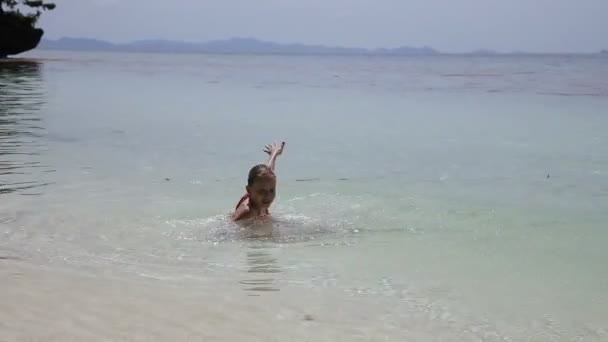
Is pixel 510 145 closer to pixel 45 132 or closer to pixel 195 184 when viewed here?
pixel 195 184

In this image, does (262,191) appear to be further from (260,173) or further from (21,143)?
(21,143)

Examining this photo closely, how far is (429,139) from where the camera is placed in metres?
12.4

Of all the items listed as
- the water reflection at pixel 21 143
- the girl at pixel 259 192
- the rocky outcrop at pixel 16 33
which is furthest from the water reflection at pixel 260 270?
the rocky outcrop at pixel 16 33

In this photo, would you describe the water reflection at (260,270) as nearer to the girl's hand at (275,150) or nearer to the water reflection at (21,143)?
the girl's hand at (275,150)

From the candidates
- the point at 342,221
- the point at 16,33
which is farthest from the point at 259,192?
the point at 16,33

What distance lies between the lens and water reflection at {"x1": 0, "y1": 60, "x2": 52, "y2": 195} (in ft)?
25.8

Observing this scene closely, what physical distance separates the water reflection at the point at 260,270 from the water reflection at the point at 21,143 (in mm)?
3070

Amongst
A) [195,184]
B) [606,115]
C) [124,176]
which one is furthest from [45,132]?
[606,115]

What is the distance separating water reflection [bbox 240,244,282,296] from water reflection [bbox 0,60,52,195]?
10.1ft

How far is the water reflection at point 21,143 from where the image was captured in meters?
7.88

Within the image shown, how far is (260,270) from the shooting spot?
4805 millimetres

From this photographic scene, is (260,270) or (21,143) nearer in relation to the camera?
(260,270)

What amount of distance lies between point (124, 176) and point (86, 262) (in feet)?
12.3

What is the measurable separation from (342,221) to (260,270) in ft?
5.85
